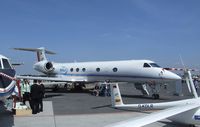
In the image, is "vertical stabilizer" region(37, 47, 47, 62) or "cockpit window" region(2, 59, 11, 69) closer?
"cockpit window" region(2, 59, 11, 69)

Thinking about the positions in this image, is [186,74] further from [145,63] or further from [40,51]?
[40,51]

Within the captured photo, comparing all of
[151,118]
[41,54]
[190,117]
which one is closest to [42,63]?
[41,54]

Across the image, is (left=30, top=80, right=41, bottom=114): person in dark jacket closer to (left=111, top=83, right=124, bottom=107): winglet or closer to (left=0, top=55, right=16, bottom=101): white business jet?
(left=0, top=55, right=16, bottom=101): white business jet

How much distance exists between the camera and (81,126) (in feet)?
35.3

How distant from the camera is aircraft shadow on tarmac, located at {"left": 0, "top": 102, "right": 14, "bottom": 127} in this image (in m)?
11.2

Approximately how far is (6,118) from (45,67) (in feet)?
69.4

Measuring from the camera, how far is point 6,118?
492 inches

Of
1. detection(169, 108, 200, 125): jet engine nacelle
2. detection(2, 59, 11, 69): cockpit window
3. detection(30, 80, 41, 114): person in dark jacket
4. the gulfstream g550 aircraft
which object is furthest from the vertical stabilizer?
detection(169, 108, 200, 125): jet engine nacelle

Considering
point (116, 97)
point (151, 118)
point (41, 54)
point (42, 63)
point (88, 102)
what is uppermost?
point (41, 54)

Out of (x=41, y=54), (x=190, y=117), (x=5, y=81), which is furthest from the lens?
(x=41, y=54)

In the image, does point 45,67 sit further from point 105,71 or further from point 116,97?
point 116,97

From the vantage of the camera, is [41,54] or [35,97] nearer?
[35,97]

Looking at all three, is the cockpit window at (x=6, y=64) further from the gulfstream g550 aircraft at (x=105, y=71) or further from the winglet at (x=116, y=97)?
the gulfstream g550 aircraft at (x=105, y=71)

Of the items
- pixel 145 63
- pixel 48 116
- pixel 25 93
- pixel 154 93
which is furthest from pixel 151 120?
pixel 145 63
